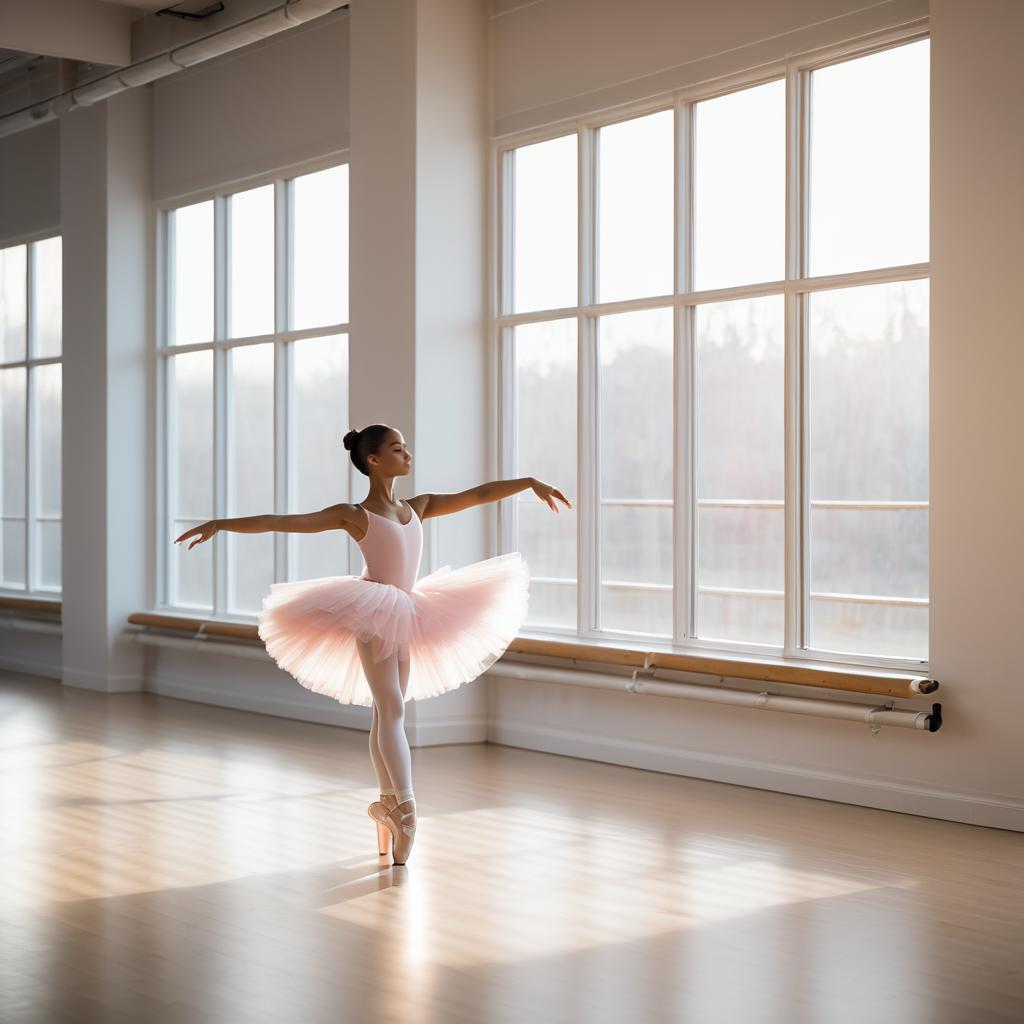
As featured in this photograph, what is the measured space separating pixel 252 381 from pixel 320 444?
0.90 metres

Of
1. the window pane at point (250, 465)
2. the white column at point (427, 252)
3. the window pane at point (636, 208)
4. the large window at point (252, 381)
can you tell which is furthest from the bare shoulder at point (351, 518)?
the window pane at point (250, 465)

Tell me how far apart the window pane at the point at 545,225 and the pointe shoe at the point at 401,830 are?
3509mm

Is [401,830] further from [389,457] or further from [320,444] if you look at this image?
[320,444]

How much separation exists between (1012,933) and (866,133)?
3533mm

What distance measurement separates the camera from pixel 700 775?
6.54 meters

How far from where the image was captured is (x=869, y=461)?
19.9 feet

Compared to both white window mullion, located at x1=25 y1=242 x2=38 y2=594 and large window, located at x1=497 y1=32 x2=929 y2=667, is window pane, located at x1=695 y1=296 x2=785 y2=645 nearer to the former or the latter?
large window, located at x1=497 y1=32 x2=929 y2=667

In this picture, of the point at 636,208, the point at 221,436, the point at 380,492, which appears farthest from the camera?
the point at 221,436

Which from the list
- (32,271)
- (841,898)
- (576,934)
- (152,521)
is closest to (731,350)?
(841,898)

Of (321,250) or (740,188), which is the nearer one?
(740,188)

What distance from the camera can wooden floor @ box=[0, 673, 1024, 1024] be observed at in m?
3.44

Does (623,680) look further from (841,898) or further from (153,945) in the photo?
(153,945)

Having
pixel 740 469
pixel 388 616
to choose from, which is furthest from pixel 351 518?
pixel 740 469

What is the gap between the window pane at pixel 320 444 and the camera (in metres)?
8.60
